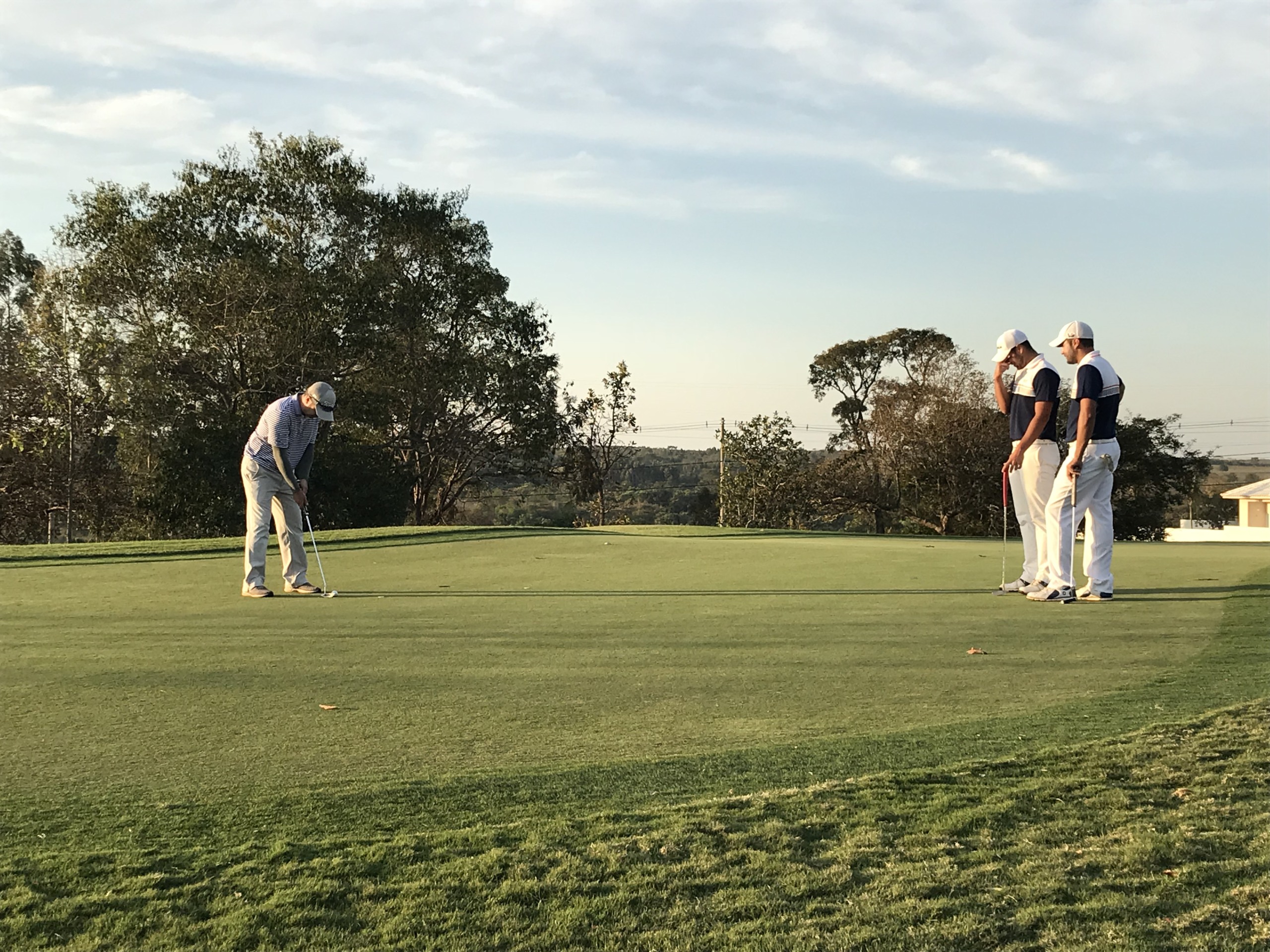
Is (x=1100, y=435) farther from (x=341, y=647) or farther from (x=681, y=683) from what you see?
(x=341, y=647)

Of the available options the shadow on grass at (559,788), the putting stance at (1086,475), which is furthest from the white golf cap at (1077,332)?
the shadow on grass at (559,788)

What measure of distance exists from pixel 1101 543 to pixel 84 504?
3235 cm

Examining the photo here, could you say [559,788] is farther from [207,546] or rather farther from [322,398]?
[207,546]

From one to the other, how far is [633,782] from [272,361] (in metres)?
30.9

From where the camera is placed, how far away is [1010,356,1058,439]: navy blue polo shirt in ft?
30.1

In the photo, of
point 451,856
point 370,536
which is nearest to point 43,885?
point 451,856

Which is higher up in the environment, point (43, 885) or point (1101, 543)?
point (1101, 543)

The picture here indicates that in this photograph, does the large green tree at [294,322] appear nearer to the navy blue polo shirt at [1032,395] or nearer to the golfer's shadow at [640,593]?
the golfer's shadow at [640,593]

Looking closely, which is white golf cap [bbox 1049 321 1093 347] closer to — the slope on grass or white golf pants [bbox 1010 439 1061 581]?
white golf pants [bbox 1010 439 1061 581]

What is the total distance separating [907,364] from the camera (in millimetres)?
54812

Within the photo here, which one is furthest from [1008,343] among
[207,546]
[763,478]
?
[763,478]

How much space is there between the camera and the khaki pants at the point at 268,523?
30.1ft

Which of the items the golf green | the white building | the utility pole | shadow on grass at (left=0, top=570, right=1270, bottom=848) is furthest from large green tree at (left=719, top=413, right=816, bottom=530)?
shadow on grass at (left=0, top=570, right=1270, bottom=848)

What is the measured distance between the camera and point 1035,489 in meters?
9.40
